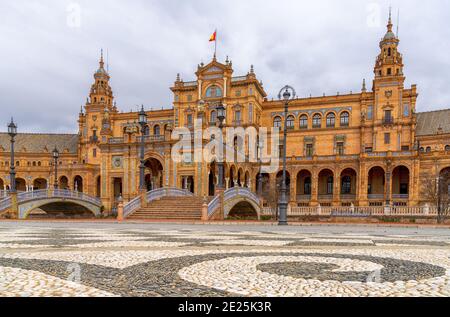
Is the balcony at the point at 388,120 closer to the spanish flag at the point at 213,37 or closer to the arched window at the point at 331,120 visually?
the arched window at the point at 331,120

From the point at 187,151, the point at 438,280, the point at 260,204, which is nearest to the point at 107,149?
the point at 187,151

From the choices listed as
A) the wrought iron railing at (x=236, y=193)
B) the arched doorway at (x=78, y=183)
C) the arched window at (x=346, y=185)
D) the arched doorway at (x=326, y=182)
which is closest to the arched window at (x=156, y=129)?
the arched doorway at (x=78, y=183)

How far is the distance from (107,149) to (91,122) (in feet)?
106

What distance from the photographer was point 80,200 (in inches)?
1511

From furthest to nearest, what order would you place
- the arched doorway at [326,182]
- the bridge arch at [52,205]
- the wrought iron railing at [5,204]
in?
the arched doorway at [326,182] → the bridge arch at [52,205] → the wrought iron railing at [5,204]

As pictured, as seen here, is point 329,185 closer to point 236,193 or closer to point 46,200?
point 236,193

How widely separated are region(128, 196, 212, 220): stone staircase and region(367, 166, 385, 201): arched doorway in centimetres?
3113

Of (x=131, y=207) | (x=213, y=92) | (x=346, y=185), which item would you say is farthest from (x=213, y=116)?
(x=131, y=207)

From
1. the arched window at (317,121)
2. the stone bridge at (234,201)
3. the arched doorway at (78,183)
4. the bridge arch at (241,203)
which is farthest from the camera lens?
the arched doorway at (78,183)

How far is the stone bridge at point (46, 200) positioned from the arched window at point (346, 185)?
34.1 m

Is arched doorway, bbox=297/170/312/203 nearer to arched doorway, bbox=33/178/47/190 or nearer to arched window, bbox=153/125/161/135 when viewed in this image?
arched window, bbox=153/125/161/135

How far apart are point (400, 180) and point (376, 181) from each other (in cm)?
308

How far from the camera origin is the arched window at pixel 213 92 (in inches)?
2176
